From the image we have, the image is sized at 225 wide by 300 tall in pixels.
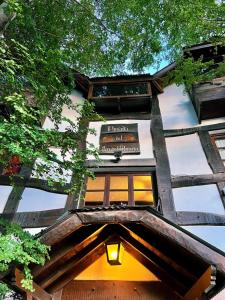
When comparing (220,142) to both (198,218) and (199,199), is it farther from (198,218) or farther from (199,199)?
(198,218)

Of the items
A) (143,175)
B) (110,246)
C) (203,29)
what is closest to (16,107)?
(110,246)

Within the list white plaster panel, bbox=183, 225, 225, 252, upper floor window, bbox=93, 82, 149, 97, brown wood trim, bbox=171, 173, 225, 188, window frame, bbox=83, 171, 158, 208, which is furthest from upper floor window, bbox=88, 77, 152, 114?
white plaster panel, bbox=183, 225, 225, 252

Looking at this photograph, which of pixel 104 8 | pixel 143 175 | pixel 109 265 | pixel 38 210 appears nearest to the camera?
pixel 109 265

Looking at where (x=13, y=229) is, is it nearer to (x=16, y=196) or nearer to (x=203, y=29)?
(x=16, y=196)

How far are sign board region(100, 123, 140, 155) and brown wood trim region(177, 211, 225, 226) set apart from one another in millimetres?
2329

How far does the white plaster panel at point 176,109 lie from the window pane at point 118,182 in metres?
2.21

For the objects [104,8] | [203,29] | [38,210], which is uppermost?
[104,8]

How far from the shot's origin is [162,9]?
8.37 metres

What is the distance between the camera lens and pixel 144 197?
274 inches

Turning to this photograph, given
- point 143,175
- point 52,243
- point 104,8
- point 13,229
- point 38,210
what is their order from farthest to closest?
→ 1. point 104,8
2. point 143,175
3. point 38,210
4. point 52,243
5. point 13,229

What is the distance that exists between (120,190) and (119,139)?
1.76 m

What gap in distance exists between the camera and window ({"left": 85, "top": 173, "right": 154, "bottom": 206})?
6.91m

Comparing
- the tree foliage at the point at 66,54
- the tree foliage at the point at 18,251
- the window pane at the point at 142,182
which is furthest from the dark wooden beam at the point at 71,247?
the window pane at the point at 142,182

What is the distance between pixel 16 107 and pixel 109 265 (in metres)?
3.63
